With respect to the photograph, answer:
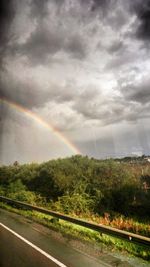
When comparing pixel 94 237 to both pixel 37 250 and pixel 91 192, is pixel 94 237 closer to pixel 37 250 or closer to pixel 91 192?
pixel 37 250

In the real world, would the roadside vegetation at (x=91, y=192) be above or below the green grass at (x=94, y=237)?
above

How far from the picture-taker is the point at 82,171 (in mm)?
28891

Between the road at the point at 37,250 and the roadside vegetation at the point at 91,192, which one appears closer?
the road at the point at 37,250

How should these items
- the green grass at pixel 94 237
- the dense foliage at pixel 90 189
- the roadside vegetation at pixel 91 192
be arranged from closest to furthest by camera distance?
1. the green grass at pixel 94 237
2. the roadside vegetation at pixel 91 192
3. the dense foliage at pixel 90 189

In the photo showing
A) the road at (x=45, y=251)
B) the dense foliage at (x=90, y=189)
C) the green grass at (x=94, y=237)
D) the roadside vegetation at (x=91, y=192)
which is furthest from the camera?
the dense foliage at (x=90, y=189)

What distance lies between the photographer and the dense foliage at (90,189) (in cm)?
2255

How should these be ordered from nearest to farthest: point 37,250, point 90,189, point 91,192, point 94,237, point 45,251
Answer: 1. point 45,251
2. point 37,250
3. point 94,237
4. point 91,192
5. point 90,189

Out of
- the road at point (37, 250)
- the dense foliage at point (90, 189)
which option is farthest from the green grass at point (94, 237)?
the dense foliage at point (90, 189)

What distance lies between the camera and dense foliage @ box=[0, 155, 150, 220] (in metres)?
22.5

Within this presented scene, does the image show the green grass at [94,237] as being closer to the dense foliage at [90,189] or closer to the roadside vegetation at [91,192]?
the roadside vegetation at [91,192]

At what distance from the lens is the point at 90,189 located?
82.4 feet

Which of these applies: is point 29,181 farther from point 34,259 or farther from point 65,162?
point 34,259

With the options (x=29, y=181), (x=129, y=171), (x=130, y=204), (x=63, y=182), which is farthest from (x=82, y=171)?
(x=29, y=181)

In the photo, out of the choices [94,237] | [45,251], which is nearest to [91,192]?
[94,237]
